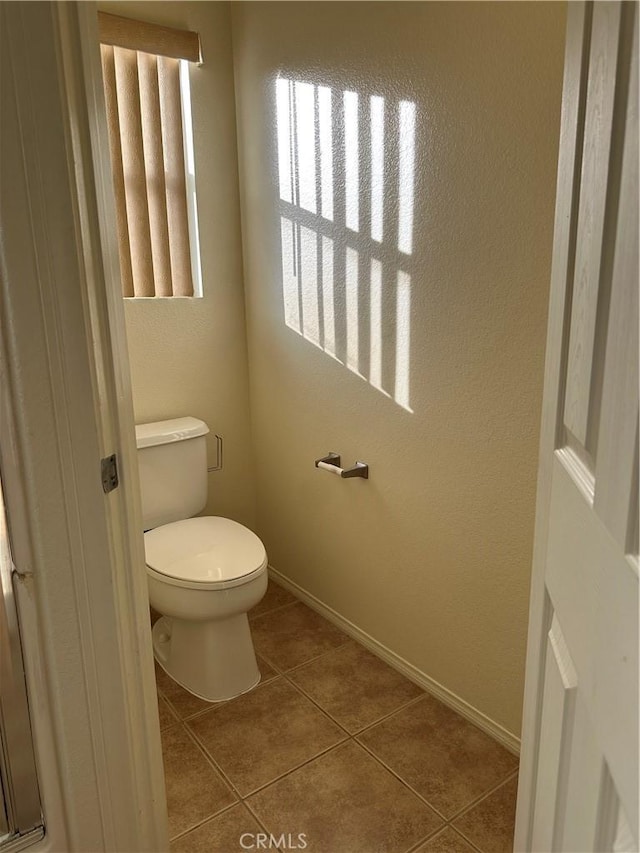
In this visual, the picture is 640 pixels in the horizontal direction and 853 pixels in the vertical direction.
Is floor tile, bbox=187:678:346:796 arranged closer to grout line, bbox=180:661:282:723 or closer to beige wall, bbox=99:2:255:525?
grout line, bbox=180:661:282:723

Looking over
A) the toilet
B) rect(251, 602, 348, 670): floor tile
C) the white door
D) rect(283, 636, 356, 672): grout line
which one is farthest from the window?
the white door

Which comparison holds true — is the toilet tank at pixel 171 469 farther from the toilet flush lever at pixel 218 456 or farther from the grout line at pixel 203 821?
the grout line at pixel 203 821

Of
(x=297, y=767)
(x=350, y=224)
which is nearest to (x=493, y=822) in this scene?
(x=297, y=767)

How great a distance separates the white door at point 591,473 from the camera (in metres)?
0.61

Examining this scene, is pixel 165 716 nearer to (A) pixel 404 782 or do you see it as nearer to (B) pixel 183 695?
(B) pixel 183 695

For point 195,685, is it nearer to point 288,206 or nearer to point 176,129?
point 288,206

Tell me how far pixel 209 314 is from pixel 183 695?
1.38 metres

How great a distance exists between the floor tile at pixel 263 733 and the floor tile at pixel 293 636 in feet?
0.56

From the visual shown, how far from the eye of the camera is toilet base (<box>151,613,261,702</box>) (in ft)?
6.91

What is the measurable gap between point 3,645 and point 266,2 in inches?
84.0

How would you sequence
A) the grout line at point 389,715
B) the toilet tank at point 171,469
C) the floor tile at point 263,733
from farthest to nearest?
1. the toilet tank at point 171,469
2. the grout line at point 389,715
3. the floor tile at point 263,733

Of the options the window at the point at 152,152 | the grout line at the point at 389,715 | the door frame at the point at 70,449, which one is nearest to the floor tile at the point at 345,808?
the grout line at the point at 389,715

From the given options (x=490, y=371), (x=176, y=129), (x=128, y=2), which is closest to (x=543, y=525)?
(x=490, y=371)

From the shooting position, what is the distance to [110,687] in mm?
1218
